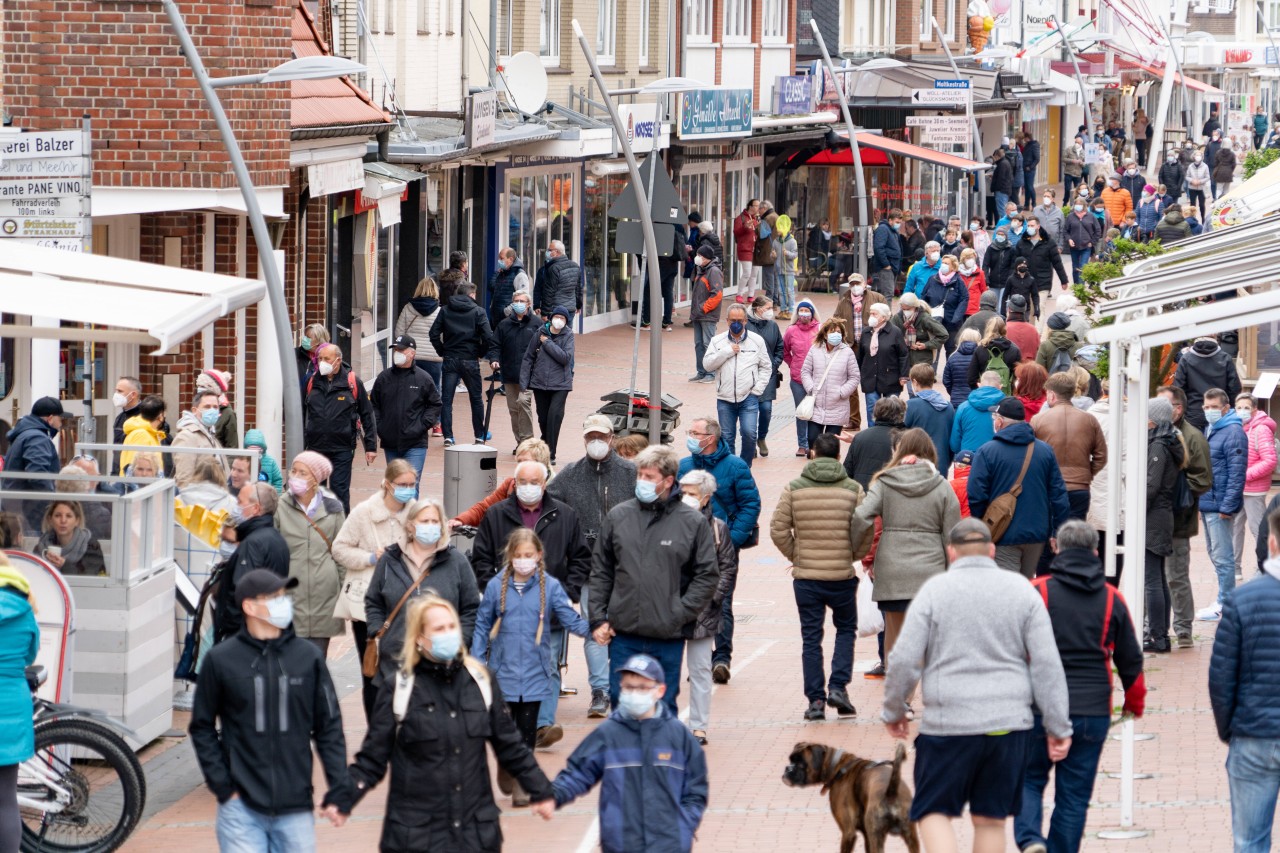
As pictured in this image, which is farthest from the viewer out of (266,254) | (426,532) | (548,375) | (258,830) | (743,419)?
(743,419)

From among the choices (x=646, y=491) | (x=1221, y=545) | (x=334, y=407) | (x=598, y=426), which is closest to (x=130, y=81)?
(x=334, y=407)

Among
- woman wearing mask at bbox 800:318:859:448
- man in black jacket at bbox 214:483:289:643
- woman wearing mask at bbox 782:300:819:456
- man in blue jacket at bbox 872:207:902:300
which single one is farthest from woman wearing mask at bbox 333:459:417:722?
man in blue jacket at bbox 872:207:902:300

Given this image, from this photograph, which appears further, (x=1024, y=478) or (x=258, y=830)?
(x=1024, y=478)

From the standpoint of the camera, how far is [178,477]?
13.4 metres

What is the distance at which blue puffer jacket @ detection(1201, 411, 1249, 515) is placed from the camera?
46.2 ft

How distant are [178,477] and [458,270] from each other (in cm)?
1038

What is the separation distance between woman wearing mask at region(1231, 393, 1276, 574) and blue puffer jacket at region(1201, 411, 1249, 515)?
354 mm

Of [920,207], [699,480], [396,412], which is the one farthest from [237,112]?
[920,207]

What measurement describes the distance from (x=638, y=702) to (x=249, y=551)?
318cm

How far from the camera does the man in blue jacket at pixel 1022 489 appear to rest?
1276 cm

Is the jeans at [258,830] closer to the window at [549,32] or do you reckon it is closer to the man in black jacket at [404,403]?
the man in black jacket at [404,403]

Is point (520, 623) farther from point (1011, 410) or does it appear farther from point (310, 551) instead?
point (1011, 410)

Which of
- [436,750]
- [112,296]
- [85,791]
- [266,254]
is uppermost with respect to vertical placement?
[266,254]

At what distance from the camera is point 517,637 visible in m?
10.4
